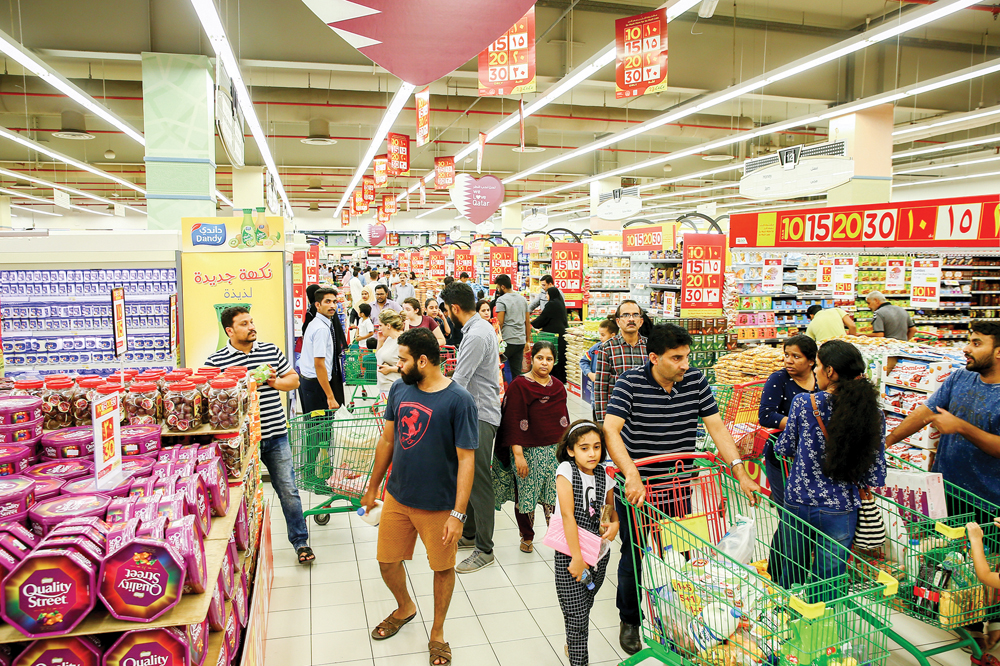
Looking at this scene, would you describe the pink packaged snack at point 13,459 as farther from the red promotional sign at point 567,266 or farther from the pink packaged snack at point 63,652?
the red promotional sign at point 567,266

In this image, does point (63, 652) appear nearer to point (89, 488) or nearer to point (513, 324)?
point (89, 488)

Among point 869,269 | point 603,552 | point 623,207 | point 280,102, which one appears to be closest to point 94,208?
point 280,102

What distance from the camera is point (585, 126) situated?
49.1 ft

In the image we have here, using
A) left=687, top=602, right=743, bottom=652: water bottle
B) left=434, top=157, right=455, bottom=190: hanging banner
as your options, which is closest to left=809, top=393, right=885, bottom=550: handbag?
left=687, top=602, right=743, bottom=652: water bottle

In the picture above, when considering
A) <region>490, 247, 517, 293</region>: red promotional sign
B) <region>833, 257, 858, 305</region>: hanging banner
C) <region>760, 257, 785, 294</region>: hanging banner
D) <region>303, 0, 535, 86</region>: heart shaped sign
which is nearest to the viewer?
<region>303, 0, 535, 86</region>: heart shaped sign

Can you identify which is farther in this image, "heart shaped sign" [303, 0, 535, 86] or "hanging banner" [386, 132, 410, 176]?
"hanging banner" [386, 132, 410, 176]

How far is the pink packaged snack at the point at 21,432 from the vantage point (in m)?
2.33

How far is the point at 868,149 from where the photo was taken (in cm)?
1248

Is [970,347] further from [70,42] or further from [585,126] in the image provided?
[585,126]

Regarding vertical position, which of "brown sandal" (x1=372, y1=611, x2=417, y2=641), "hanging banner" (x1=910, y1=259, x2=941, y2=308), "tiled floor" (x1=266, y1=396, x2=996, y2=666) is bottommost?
"tiled floor" (x1=266, y1=396, x2=996, y2=666)

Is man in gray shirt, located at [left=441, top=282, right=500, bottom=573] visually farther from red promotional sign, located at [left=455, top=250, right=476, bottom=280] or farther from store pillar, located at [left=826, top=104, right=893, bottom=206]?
red promotional sign, located at [left=455, top=250, right=476, bottom=280]

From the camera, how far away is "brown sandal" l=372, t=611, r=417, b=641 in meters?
3.63

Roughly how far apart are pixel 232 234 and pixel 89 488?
4.26 m

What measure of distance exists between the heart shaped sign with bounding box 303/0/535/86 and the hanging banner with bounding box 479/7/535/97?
4017 mm
